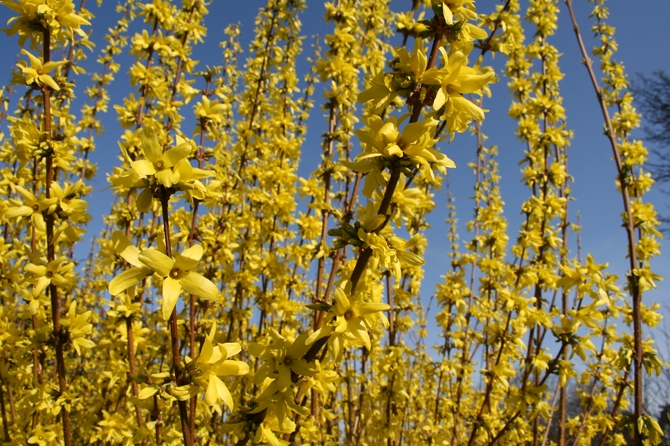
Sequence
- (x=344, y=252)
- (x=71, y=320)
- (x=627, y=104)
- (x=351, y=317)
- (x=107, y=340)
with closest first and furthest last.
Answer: (x=351, y=317), (x=71, y=320), (x=344, y=252), (x=107, y=340), (x=627, y=104)

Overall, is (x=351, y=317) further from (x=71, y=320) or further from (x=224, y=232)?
(x=224, y=232)

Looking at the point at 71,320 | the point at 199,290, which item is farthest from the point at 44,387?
the point at 199,290

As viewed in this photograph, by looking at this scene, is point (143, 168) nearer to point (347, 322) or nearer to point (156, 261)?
point (156, 261)

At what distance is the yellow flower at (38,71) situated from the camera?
216 cm

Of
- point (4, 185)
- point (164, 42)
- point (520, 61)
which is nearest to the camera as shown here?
point (4, 185)

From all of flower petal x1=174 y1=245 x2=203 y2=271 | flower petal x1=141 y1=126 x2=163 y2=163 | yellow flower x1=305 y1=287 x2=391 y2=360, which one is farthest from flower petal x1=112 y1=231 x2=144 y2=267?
yellow flower x1=305 y1=287 x2=391 y2=360

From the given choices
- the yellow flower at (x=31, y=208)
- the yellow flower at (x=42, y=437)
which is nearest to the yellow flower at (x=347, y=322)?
the yellow flower at (x=31, y=208)

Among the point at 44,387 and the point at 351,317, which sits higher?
the point at 351,317

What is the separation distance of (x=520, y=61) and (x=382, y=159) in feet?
16.2

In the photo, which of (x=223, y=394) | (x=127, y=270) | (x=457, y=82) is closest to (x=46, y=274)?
(x=127, y=270)

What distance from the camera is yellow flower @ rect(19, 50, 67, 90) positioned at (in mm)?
2164

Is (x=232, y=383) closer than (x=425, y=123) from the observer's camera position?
No

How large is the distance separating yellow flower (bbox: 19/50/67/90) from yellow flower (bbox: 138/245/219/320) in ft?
4.79

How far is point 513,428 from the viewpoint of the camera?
3.38 m
